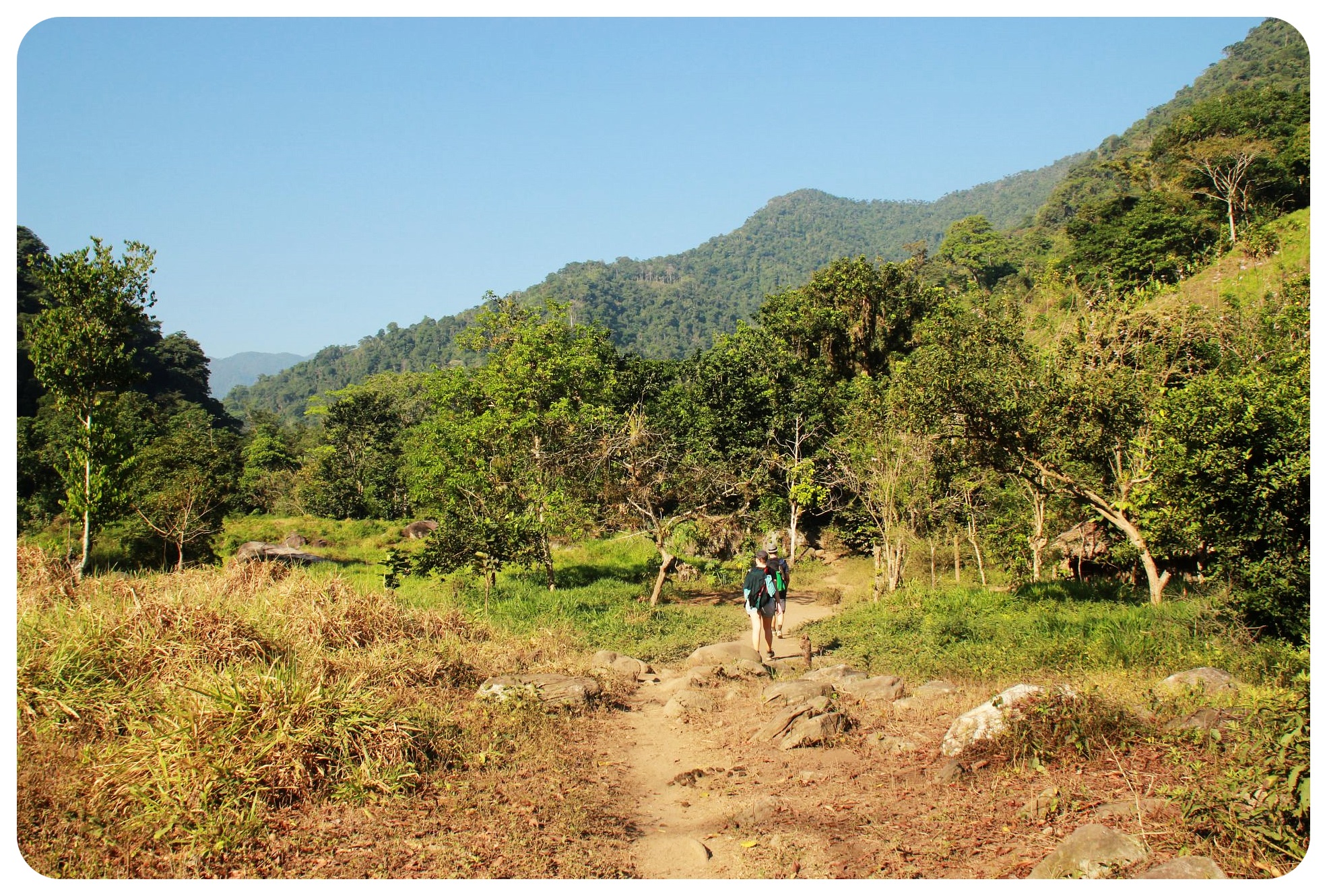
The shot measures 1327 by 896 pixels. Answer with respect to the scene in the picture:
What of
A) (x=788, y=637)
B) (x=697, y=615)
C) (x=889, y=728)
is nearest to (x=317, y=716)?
(x=889, y=728)

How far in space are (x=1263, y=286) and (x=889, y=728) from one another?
2891 cm

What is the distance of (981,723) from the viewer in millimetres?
6523

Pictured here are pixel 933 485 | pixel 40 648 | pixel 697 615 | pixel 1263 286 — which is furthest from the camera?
pixel 1263 286

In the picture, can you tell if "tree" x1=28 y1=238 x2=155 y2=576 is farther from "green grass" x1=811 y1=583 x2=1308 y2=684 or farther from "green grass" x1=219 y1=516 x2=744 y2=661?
"green grass" x1=811 y1=583 x2=1308 y2=684

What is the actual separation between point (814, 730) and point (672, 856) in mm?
2307

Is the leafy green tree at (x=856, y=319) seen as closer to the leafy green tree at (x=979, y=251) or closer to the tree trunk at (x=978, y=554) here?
the tree trunk at (x=978, y=554)

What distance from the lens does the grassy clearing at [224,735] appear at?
5.07 m

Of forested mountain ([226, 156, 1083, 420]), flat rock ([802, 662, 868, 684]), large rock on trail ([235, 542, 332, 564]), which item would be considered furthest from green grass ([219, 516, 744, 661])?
forested mountain ([226, 156, 1083, 420])

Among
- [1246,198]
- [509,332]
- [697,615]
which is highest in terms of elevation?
[1246,198]

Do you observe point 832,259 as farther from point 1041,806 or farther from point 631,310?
point 631,310

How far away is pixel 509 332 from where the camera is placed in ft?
81.5

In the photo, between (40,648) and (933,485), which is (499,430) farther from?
(40,648)

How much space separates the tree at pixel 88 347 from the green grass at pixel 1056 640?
14666 mm

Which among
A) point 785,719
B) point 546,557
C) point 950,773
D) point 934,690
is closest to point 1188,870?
point 950,773
